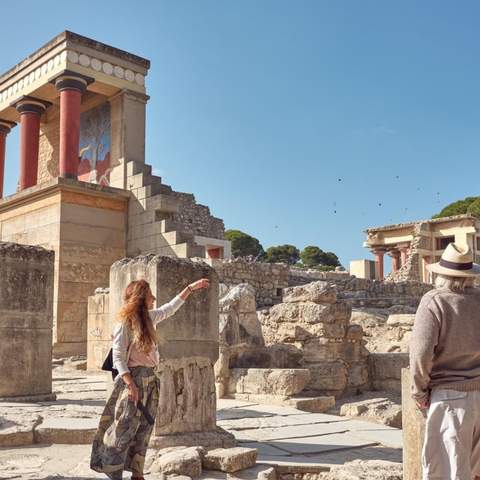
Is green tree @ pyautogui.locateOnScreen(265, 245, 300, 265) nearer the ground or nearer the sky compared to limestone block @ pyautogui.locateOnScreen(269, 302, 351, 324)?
nearer the sky

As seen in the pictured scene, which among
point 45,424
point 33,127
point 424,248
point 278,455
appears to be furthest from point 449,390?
point 424,248

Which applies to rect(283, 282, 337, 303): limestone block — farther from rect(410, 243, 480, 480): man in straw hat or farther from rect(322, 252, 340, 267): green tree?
rect(322, 252, 340, 267): green tree

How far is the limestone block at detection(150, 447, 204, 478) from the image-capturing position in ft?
14.3

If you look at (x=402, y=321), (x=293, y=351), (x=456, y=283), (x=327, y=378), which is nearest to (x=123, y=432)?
(x=456, y=283)

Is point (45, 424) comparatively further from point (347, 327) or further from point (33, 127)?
point (33, 127)

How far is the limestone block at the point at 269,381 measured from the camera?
7.99m

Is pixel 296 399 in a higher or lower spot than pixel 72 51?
lower

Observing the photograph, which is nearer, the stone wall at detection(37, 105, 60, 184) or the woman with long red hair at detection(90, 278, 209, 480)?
the woman with long red hair at detection(90, 278, 209, 480)

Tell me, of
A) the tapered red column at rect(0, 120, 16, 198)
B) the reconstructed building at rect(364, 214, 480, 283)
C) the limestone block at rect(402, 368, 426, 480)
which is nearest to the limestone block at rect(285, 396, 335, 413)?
the limestone block at rect(402, 368, 426, 480)

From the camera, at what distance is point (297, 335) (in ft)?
32.0

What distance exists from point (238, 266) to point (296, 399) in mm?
9433

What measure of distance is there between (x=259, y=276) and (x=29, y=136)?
7.62m

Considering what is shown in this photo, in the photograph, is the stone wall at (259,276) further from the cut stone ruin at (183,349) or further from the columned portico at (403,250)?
the columned portico at (403,250)

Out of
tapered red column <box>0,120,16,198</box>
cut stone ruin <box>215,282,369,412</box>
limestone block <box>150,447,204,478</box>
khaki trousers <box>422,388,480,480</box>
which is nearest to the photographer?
khaki trousers <box>422,388,480,480</box>
